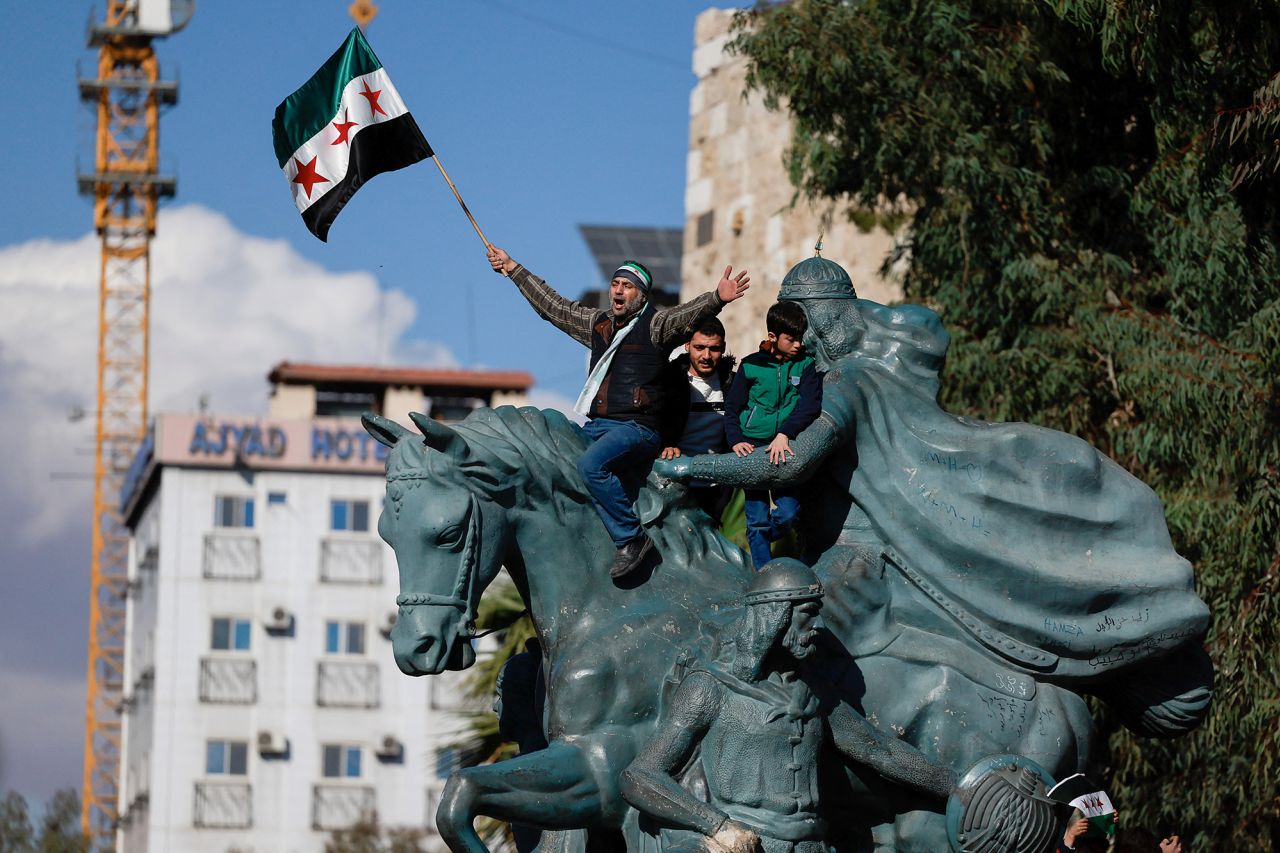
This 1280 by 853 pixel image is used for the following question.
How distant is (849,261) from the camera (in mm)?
37625

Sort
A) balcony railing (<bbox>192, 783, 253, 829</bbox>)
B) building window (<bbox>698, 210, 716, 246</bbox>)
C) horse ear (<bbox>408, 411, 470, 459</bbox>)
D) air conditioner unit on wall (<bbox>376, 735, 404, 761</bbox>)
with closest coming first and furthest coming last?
horse ear (<bbox>408, 411, 470, 459</bbox>)
building window (<bbox>698, 210, 716, 246</bbox>)
balcony railing (<bbox>192, 783, 253, 829</bbox>)
air conditioner unit on wall (<bbox>376, 735, 404, 761</bbox>)

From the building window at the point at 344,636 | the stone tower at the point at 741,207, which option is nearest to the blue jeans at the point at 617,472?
the stone tower at the point at 741,207

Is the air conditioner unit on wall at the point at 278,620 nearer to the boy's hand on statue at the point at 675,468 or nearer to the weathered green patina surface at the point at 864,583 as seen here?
the weathered green patina surface at the point at 864,583

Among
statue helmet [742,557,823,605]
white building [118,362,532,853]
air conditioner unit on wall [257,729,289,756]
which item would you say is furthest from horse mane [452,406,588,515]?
air conditioner unit on wall [257,729,289,756]

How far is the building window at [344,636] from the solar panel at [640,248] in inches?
594

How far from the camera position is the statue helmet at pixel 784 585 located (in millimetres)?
9203

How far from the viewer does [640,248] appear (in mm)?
57375

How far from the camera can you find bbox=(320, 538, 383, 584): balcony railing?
222 ft

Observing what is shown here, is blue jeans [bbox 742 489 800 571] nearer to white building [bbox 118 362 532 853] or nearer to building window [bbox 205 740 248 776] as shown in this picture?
white building [bbox 118 362 532 853]

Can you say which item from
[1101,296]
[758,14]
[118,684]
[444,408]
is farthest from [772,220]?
[118,684]

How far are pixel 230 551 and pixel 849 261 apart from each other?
34.0 metres

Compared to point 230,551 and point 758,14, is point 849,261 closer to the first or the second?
point 758,14

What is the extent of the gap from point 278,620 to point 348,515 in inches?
168

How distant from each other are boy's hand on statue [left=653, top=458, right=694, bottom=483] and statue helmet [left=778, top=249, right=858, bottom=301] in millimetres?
1095
